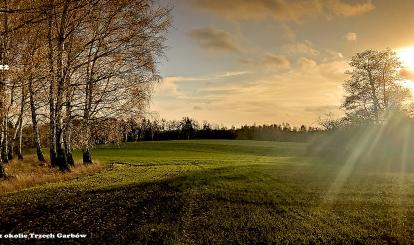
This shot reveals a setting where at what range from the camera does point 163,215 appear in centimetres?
1287

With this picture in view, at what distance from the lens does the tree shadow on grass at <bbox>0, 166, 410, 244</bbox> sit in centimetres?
1105

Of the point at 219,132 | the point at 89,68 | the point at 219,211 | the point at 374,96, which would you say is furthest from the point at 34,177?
the point at 219,132

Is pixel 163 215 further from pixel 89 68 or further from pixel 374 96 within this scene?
pixel 374 96

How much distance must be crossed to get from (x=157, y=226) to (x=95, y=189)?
6788 mm

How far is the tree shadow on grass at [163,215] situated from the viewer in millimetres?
11055

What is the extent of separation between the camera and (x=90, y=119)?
25.1 meters

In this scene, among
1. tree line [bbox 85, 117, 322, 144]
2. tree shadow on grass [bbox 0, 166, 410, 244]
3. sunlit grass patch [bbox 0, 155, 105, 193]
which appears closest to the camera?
tree shadow on grass [bbox 0, 166, 410, 244]

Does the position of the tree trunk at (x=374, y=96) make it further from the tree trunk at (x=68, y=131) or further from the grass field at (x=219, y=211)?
the tree trunk at (x=68, y=131)

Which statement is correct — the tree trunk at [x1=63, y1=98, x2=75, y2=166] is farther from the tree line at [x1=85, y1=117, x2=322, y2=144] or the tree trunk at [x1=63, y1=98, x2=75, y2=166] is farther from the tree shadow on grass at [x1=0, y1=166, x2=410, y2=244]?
the tree line at [x1=85, y1=117, x2=322, y2=144]

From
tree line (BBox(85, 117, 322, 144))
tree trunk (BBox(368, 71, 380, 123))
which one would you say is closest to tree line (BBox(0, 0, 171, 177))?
tree trunk (BBox(368, 71, 380, 123))

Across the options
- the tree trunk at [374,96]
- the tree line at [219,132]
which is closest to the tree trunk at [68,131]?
the tree trunk at [374,96]

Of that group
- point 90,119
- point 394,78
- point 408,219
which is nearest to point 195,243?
point 408,219

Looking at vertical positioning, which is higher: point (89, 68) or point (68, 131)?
point (89, 68)

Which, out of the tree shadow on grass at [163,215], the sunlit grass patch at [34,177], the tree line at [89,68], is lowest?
the tree shadow on grass at [163,215]
